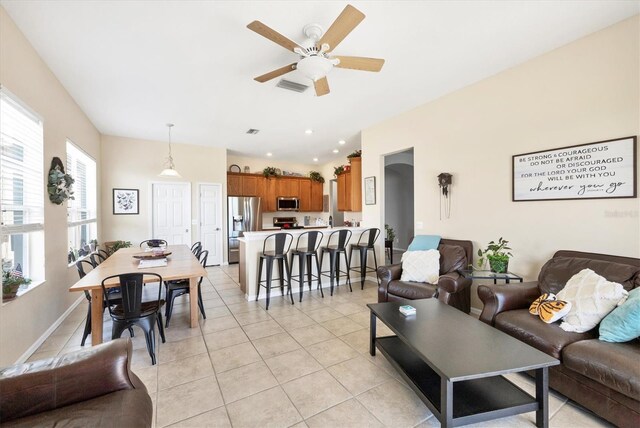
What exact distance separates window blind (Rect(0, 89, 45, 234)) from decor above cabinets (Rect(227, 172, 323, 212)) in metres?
4.27

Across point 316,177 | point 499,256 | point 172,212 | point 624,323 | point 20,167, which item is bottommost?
point 624,323

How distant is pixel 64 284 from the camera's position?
3482mm

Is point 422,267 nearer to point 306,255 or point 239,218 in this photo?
point 306,255

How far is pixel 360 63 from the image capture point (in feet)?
7.97

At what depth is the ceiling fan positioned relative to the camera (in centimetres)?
195

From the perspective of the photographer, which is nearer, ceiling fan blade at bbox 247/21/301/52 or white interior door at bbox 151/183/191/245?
ceiling fan blade at bbox 247/21/301/52

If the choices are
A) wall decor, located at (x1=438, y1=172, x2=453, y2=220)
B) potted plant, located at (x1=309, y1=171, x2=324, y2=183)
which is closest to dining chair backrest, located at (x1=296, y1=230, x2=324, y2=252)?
wall decor, located at (x1=438, y1=172, x2=453, y2=220)

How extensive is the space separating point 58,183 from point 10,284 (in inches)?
53.0

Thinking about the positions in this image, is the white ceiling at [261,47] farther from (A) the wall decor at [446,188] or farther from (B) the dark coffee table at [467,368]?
(B) the dark coffee table at [467,368]

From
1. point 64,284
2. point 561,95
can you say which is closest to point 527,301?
point 561,95

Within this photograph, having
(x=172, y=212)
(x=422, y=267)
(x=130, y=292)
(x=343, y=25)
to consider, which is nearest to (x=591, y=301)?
(x=422, y=267)

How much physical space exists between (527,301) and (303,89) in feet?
11.1

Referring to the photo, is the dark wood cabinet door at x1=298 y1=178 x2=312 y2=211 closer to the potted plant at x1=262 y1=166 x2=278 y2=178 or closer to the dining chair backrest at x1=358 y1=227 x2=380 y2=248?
the potted plant at x1=262 y1=166 x2=278 y2=178

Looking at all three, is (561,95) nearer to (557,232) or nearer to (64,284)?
(557,232)
